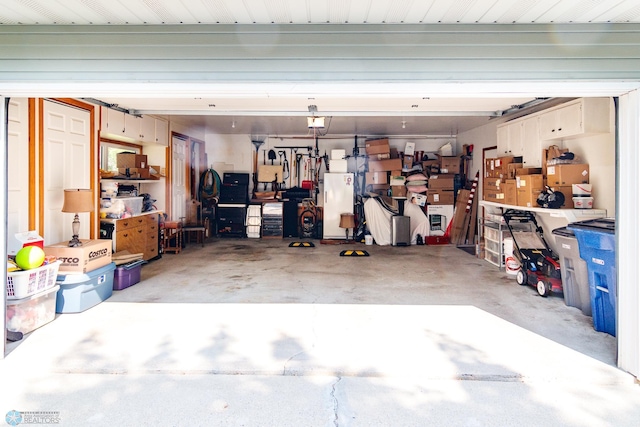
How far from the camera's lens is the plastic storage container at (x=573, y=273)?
3744 mm

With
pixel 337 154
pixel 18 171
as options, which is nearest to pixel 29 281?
pixel 18 171

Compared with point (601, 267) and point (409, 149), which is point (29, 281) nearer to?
point (601, 267)

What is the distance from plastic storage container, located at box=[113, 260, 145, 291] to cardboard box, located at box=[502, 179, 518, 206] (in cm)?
519

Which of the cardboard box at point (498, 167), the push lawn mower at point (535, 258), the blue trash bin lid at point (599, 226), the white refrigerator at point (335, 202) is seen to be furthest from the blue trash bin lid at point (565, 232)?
the white refrigerator at point (335, 202)

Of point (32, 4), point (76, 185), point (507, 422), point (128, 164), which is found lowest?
point (507, 422)

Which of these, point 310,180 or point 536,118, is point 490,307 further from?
point 310,180

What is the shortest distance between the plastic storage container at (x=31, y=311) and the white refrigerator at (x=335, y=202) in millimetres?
5830

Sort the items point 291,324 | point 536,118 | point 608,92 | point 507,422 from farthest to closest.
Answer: point 536,118 < point 291,324 < point 608,92 < point 507,422

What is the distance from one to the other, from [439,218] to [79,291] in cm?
717

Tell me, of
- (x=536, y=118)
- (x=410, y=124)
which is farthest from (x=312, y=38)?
(x=410, y=124)

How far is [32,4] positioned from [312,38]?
1.78 m

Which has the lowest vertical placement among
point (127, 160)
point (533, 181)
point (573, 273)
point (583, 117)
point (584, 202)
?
point (573, 273)

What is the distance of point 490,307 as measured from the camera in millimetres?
3988

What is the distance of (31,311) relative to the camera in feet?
10.8
